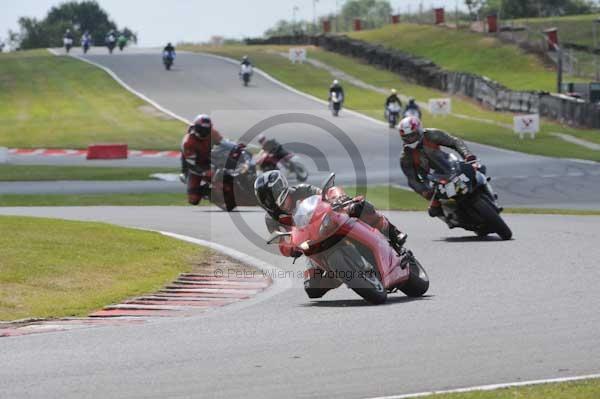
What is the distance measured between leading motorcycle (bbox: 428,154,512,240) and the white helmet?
0.55 meters

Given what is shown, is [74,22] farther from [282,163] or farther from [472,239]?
[472,239]

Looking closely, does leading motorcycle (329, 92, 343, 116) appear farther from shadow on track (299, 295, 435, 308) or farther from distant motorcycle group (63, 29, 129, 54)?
shadow on track (299, 295, 435, 308)

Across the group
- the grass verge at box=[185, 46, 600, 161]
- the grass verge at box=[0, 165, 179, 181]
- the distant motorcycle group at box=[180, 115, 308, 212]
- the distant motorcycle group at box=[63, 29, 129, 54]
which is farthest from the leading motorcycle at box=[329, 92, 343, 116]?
the distant motorcycle group at box=[63, 29, 129, 54]

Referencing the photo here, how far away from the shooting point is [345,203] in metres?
12.0

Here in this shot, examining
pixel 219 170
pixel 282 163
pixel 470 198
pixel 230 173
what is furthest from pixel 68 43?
pixel 470 198

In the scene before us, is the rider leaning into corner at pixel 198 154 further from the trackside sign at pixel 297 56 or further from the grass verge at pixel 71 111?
the trackside sign at pixel 297 56

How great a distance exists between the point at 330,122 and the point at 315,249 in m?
A: 42.5

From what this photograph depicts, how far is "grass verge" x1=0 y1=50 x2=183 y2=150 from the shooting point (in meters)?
50.4

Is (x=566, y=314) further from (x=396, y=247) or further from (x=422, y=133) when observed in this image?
(x=422, y=133)

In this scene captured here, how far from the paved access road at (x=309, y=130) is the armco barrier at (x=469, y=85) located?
6.73 m

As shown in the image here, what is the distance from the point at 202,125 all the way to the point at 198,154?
31.2 inches

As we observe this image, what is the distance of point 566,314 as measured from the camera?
1047 cm

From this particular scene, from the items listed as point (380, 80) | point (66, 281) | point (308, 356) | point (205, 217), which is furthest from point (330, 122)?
point (308, 356)

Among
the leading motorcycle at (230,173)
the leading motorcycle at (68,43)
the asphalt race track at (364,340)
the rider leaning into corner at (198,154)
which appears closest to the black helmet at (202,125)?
the rider leaning into corner at (198,154)
